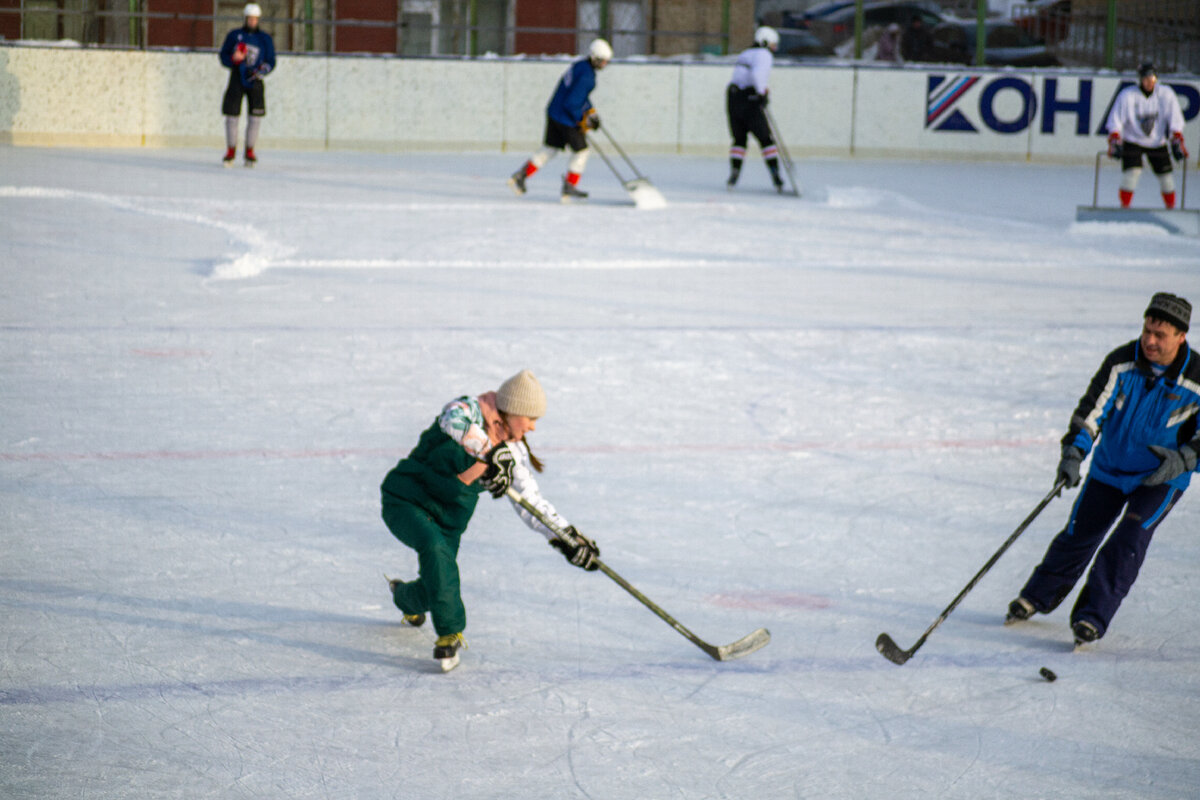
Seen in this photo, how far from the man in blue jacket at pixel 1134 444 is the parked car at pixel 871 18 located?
52.7 ft

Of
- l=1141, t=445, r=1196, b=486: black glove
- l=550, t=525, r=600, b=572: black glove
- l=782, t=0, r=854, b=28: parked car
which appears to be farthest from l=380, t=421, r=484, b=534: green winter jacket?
l=782, t=0, r=854, b=28: parked car

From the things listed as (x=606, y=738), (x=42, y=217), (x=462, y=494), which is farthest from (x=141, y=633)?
(x=42, y=217)

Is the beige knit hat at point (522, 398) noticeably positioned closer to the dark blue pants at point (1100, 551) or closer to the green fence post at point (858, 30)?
the dark blue pants at point (1100, 551)

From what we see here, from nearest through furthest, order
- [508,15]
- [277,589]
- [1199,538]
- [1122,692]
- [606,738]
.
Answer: [606,738] → [1122,692] → [277,589] → [1199,538] → [508,15]

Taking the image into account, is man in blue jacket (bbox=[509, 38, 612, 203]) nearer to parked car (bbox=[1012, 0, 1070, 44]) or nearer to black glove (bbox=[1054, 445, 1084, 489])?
black glove (bbox=[1054, 445, 1084, 489])

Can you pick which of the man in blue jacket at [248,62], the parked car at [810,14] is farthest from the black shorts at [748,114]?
the parked car at [810,14]

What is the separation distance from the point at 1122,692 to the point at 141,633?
7.59ft

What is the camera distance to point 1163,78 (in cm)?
1817

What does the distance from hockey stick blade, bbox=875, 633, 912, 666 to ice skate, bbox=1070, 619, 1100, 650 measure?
45 centimetres

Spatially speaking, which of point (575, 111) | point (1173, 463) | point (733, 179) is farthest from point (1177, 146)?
point (1173, 463)

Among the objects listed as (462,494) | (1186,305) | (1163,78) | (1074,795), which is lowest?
(1074,795)

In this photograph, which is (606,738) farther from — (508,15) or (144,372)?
(508,15)

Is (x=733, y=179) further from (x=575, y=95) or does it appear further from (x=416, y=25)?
(x=416, y=25)

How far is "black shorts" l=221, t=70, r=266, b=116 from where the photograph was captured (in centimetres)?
1359
